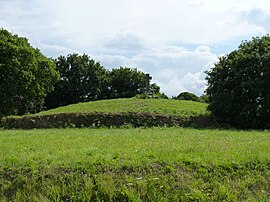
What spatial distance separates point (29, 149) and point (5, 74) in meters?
21.5

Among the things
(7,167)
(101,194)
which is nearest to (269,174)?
(101,194)

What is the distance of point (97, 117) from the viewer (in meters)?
21.8

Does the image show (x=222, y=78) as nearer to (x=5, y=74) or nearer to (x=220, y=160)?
(x=220, y=160)

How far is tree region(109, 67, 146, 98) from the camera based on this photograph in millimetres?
51875

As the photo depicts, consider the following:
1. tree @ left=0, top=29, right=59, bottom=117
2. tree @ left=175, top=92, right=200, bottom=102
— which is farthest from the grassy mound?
tree @ left=175, top=92, right=200, bottom=102

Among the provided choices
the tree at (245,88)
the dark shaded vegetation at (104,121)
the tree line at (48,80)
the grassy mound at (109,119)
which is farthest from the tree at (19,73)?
the tree at (245,88)

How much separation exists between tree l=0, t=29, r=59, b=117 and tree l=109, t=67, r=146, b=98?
58.3ft

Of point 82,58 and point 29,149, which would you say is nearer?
point 29,149

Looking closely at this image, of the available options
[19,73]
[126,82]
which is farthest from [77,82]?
[19,73]

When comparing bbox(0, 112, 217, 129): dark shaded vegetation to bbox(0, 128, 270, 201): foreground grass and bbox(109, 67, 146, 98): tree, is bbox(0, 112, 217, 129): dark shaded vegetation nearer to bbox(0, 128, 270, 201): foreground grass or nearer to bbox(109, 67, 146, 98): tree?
bbox(0, 128, 270, 201): foreground grass

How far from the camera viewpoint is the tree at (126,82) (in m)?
51.9

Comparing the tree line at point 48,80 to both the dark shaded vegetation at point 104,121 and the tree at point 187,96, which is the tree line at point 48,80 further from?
the tree at point 187,96

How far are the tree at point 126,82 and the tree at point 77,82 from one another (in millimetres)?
1586

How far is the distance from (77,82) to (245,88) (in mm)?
31318
